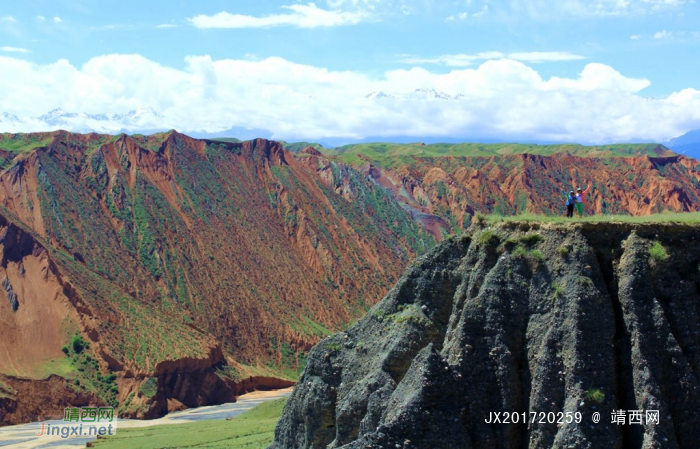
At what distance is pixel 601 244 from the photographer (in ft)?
68.5

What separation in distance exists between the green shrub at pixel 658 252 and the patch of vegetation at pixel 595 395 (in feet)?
11.0

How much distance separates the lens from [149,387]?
72750 millimetres

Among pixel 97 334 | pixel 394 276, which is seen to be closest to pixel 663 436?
pixel 97 334

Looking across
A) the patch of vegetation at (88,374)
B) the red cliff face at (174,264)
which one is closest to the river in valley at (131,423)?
the red cliff face at (174,264)

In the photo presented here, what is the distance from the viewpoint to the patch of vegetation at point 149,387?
237 feet

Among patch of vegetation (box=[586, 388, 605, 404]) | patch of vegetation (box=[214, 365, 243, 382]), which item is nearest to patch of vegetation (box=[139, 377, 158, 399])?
patch of vegetation (box=[214, 365, 243, 382])

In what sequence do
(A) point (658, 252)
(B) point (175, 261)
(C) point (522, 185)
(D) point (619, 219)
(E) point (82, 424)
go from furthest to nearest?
(C) point (522, 185) < (B) point (175, 261) < (E) point (82, 424) < (D) point (619, 219) < (A) point (658, 252)

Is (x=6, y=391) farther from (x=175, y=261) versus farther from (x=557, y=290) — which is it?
(x=557, y=290)

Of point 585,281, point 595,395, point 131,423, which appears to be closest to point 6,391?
point 131,423

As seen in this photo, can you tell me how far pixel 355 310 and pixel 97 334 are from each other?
35.8 metres

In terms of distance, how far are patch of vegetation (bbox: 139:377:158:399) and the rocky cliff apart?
52.3m

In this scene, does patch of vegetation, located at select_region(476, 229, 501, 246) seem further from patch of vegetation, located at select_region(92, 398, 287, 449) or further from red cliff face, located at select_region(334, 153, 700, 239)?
red cliff face, located at select_region(334, 153, 700, 239)

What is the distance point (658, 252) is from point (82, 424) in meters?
54.0

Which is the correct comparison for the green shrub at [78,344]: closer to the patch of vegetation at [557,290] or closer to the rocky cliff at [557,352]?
the rocky cliff at [557,352]
